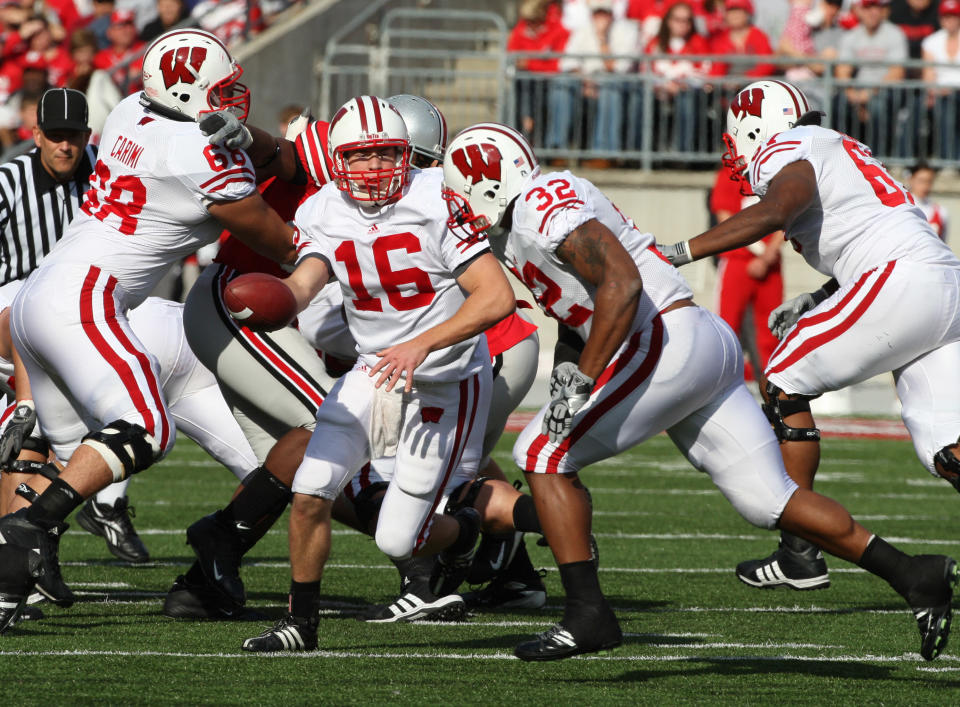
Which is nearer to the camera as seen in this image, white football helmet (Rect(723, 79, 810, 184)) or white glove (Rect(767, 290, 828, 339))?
white football helmet (Rect(723, 79, 810, 184))

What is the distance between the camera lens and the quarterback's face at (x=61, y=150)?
20.1ft

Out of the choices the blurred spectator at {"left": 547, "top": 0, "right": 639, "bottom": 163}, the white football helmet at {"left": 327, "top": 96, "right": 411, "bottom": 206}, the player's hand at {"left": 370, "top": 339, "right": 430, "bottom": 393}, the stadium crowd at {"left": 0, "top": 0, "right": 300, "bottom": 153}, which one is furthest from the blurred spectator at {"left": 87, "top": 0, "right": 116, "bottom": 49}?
the player's hand at {"left": 370, "top": 339, "right": 430, "bottom": 393}

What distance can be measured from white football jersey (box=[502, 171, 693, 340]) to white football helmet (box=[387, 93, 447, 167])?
1046 millimetres

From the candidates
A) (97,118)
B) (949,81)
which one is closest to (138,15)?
(97,118)

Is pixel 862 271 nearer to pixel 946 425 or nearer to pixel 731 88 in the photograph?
pixel 946 425

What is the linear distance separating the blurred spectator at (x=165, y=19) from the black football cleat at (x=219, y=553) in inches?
438

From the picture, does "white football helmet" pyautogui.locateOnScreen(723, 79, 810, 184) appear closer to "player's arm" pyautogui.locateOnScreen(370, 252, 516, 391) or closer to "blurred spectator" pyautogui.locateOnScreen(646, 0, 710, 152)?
"player's arm" pyautogui.locateOnScreen(370, 252, 516, 391)

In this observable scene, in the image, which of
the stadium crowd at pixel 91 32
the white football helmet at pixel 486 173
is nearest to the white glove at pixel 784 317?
the white football helmet at pixel 486 173

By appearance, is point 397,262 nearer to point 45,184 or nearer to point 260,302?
point 260,302

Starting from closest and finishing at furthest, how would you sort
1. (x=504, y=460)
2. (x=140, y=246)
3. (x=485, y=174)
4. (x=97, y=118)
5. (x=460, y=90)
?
(x=485, y=174)
(x=140, y=246)
(x=504, y=460)
(x=97, y=118)
(x=460, y=90)

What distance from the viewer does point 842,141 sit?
5738 millimetres

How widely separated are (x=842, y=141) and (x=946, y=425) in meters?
→ 1.04

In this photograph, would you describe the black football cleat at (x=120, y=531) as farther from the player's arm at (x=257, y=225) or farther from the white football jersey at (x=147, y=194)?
the player's arm at (x=257, y=225)

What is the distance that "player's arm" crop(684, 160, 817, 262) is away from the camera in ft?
17.3
